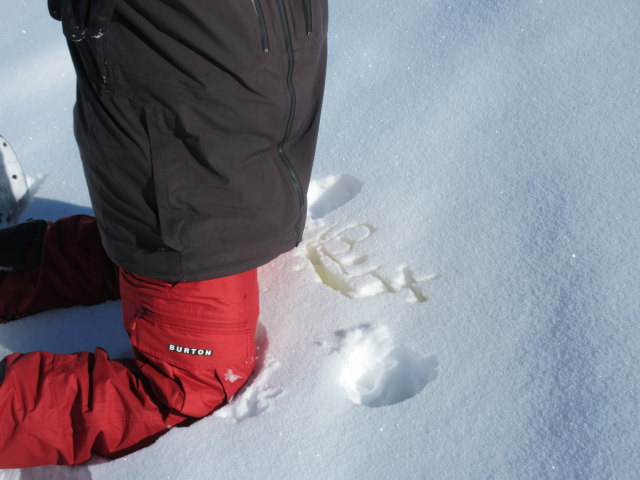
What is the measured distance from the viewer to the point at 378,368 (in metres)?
1.13

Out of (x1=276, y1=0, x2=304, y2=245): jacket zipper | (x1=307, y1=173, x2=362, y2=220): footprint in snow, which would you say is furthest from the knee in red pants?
(x1=307, y1=173, x2=362, y2=220): footprint in snow

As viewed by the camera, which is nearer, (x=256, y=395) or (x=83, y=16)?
(x=83, y=16)

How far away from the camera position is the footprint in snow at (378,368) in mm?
1096

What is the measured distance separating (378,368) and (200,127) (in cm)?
51

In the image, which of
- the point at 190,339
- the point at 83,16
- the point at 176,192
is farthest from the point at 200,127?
the point at 190,339

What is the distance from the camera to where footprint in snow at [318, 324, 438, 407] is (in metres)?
1.10

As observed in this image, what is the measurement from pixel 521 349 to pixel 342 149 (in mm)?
694

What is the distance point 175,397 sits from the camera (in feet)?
3.67

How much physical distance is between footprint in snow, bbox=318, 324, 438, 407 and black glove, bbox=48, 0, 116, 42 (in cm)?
64

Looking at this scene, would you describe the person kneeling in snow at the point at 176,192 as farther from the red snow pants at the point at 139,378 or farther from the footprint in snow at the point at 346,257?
the footprint in snow at the point at 346,257

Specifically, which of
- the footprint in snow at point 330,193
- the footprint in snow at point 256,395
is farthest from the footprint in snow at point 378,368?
the footprint in snow at point 330,193

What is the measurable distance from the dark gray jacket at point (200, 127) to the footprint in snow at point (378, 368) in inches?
8.7

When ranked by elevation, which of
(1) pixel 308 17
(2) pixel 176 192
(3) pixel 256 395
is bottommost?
(3) pixel 256 395

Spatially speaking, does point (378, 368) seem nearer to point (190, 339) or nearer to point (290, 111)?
point (190, 339)
